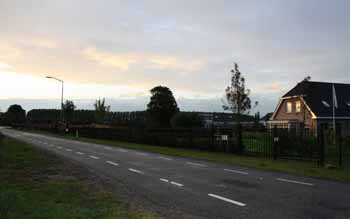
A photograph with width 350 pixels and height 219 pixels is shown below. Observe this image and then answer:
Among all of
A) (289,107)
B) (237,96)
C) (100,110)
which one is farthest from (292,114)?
(100,110)

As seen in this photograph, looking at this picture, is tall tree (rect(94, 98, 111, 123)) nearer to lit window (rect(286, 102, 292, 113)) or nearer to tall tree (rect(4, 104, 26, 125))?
lit window (rect(286, 102, 292, 113))

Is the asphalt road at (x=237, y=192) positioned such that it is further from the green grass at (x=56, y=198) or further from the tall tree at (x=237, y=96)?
the tall tree at (x=237, y=96)

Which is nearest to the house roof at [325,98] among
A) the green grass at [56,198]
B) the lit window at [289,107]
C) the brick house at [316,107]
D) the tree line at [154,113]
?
the brick house at [316,107]

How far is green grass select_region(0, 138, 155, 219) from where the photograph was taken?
6113 mm

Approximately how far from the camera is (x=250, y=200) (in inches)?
295

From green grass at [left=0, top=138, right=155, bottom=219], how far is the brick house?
34910 millimetres

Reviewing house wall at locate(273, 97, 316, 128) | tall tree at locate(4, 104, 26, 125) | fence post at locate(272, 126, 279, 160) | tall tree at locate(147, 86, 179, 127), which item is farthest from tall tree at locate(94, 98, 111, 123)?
tall tree at locate(4, 104, 26, 125)

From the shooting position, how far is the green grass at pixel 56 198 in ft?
20.1

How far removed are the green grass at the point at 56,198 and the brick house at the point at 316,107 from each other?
34910 mm

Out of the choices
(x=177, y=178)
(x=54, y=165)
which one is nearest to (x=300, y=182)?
(x=177, y=178)

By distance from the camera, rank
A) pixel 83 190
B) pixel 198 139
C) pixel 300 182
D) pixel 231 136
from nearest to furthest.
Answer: pixel 83 190, pixel 300 182, pixel 231 136, pixel 198 139

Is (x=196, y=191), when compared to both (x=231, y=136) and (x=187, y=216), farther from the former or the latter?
(x=231, y=136)

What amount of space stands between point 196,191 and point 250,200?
5.36 ft

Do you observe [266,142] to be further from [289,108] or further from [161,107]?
[161,107]
